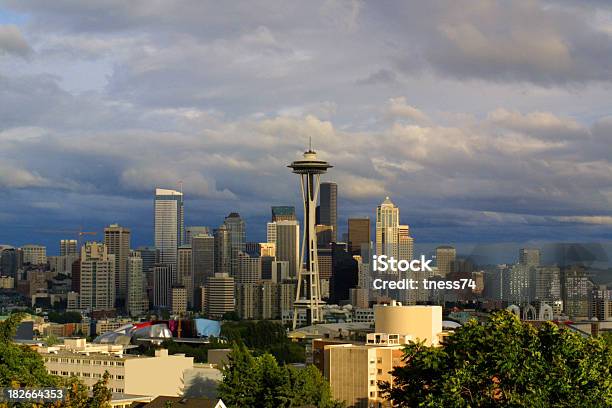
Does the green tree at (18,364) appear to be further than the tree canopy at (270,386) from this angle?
No

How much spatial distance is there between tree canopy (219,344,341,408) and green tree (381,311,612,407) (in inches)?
932

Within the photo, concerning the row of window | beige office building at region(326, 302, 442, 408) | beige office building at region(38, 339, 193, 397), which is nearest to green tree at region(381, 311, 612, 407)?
beige office building at region(326, 302, 442, 408)

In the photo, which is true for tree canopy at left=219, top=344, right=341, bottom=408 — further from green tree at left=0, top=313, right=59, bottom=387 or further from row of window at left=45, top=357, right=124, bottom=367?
row of window at left=45, top=357, right=124, bottom=367

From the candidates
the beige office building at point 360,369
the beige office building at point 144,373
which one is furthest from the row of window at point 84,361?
the beige office building at point 360,369

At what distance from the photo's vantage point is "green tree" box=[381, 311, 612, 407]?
61.7m

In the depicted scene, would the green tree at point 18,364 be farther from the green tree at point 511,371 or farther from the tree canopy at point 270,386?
the green tree at point 511,371

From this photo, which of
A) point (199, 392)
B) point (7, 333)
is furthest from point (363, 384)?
point (7, 333)

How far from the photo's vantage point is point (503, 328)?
6575 centimetres

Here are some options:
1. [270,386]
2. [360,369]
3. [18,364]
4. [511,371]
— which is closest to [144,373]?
[360,369]

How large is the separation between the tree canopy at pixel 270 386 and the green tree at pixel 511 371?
77.6ft

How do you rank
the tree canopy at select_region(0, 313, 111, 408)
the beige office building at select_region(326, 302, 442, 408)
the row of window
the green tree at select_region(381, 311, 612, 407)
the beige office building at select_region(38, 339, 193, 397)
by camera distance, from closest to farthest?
1. the green tree at select_region(381, 311, 612, 407)
2. the tree canopy at select_region(0, 313, 111, 408)
3. the beige office building at select_region(326, 302, 442, 408)
4. the beige office building at select_region(38, 339, 193, 397)
5. the row of window

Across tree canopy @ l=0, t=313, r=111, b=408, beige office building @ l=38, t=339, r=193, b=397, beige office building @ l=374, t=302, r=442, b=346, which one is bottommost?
beige office building @ l=38, t=339, r=193, b=397

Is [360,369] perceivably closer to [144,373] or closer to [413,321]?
[413,321]

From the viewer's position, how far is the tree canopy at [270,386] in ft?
301
